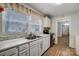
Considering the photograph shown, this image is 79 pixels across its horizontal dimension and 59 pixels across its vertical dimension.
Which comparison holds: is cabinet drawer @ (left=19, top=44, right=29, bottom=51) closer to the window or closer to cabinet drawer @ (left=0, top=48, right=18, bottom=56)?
cabinet drawer @ (left=0, top=48, right=18, bottom=56)

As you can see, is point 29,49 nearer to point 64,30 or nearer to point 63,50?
point 63,50

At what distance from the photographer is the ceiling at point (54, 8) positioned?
1547 mm

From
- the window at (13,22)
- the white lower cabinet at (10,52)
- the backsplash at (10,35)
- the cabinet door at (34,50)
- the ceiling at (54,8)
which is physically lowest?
the cabinet door at (34,50)

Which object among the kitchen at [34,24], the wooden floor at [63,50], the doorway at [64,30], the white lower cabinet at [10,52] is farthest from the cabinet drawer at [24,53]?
the doorway at [64,30]

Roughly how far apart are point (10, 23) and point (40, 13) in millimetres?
615

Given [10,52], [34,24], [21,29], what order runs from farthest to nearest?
[34,24]
[21,29]
[10,52]

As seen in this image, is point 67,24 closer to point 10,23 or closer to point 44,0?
point 44,0

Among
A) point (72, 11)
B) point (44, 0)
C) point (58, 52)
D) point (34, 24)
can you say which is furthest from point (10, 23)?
point (72, 11)

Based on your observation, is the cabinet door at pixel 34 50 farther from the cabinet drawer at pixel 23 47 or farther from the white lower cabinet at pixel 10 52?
the white lower cabinet at pixel 10 52

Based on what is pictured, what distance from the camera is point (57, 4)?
1.56 metres

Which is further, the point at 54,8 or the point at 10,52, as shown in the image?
the point at 54,8

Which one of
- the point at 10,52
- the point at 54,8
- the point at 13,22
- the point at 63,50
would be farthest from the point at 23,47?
the point at 54,8

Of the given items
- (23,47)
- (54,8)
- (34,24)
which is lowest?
(23,47)

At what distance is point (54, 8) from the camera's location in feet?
5.45
